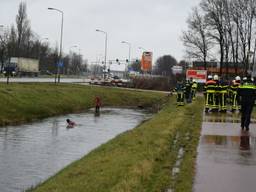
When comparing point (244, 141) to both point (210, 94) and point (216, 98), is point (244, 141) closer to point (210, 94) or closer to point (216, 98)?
point (210, 94)

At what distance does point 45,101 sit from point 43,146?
19.5 metres

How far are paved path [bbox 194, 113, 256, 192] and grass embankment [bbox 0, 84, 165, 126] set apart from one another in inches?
600

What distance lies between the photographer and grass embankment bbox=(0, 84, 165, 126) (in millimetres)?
33562

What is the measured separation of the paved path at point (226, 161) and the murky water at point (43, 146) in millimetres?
4436

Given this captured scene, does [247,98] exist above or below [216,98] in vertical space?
above

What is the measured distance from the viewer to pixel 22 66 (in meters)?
102

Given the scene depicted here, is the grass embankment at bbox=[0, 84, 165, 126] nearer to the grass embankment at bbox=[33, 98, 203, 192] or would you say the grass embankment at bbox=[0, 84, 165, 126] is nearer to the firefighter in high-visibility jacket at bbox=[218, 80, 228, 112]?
the firefighter in high-visibility jacket at bbox=[218, 80, 228, 112]

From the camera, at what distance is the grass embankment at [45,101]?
33.6 m

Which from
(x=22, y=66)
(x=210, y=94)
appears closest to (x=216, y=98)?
(x=210, y=94)

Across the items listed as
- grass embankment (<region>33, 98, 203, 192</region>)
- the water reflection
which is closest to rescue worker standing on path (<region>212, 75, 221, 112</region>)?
the water reflection

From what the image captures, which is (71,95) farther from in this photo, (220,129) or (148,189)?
(148,189)

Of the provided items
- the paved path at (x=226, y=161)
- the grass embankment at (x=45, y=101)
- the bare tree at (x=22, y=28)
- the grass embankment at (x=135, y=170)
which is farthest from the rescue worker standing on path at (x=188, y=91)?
the bare tree at (x=22, y=28)

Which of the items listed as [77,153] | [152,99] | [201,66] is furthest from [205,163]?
[201,66]

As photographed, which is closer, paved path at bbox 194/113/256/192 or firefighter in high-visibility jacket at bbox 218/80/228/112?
paved path at bbox 194/113/256/192
